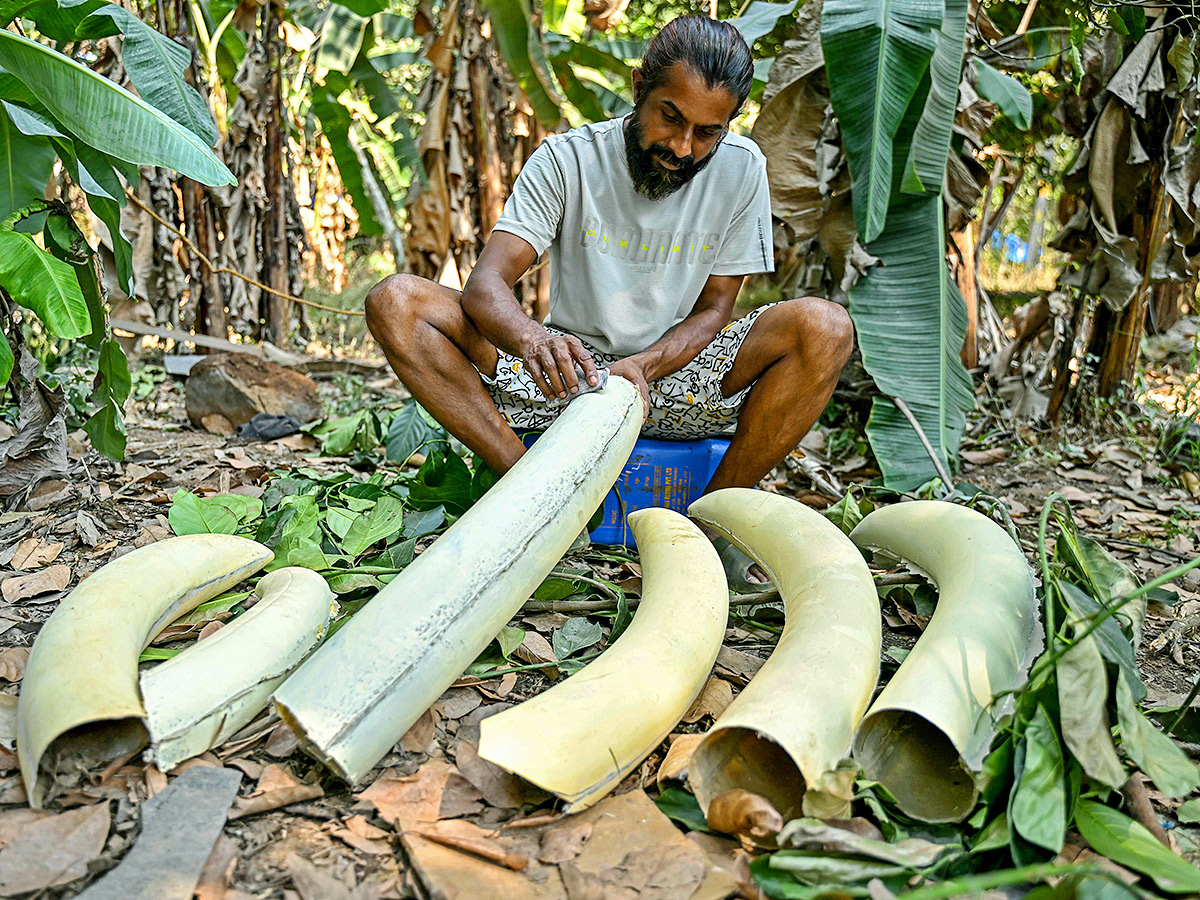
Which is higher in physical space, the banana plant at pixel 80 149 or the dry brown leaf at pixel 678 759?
the banana plant at pixel 80 149

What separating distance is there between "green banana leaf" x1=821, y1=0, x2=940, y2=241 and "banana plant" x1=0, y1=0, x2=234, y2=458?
1.89 metres

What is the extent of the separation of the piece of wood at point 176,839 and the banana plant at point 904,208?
2324mm

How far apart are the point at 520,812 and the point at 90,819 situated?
1.94 feet

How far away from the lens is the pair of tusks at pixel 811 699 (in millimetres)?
1257

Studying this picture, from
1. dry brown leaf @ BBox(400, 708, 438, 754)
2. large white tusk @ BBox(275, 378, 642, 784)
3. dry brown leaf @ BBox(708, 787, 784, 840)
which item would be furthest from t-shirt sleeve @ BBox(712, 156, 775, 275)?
dry brown leaf @ BBox(708, 787, 784, 840)

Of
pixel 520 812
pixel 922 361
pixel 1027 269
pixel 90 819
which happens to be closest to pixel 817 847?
pixel 520 812

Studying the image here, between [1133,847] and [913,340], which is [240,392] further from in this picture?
[1133,847]

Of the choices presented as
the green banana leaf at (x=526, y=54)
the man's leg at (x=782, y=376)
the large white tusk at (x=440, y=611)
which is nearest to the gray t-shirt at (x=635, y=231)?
the man's leg at (x=782, y=376)

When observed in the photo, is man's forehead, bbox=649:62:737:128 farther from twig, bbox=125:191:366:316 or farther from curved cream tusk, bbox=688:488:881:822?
curved cream tusk, bbox=688:488:881:822

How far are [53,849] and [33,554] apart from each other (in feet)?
3.96

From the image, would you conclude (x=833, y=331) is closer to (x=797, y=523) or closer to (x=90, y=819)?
(x=797, y=523)

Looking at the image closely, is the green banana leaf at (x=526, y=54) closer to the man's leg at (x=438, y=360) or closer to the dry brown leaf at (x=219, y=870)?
the man's leg at (x=438, y=360)

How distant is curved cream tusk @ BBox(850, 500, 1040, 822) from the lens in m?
1.29

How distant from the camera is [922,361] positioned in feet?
10.2
